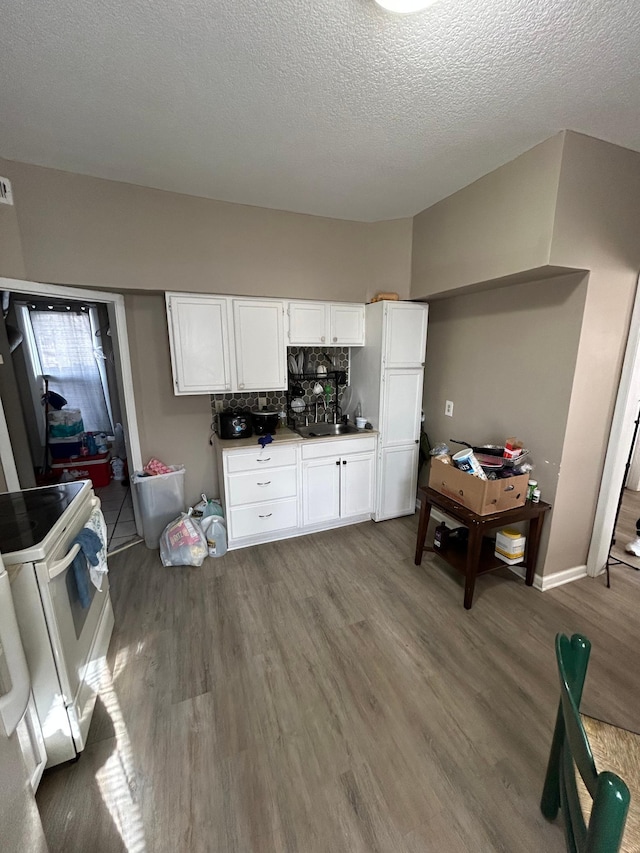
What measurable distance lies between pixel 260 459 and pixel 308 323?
3.89 feet

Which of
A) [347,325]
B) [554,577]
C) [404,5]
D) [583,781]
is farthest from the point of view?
[347,325]

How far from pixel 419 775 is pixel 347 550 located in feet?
4.87

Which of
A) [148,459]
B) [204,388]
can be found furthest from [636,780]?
[148,459]

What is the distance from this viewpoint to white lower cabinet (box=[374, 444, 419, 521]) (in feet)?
10.1

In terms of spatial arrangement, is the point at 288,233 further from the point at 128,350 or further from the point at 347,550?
the point at 347,550

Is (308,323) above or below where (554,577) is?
above

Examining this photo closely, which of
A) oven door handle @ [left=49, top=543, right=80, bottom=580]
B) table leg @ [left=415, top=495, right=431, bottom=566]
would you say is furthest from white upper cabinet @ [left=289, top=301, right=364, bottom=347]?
oven door handle @ [left=49, top=543, right=80, bottom=580]

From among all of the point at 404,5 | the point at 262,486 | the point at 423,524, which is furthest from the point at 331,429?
the point at 404,5

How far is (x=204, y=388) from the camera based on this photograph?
263 centimetres

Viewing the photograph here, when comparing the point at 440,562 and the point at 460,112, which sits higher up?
the point at 460,112

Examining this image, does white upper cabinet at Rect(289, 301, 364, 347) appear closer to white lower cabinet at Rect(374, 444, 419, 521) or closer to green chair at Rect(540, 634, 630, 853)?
white lower cabinet at Rect(374, 444, 419, 521)

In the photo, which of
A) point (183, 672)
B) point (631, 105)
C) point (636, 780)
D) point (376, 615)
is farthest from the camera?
point (376, 615)

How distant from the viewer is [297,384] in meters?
3.16

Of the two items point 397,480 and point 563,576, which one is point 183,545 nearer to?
point 397,480
